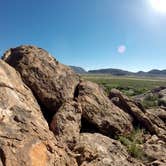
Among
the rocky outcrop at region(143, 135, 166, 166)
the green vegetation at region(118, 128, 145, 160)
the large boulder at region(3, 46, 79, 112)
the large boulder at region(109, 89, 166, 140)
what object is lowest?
the rocky outcrop at region(143, 135, 166, 166)

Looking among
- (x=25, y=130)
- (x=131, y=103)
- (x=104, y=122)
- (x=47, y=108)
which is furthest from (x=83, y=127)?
(x=25, y=130)

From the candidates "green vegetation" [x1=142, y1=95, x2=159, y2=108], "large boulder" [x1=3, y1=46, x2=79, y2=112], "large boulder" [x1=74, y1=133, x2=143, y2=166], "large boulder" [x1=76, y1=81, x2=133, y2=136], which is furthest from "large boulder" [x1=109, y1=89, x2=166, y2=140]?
"green vegetation" [x1=142, y1=95, x2=159, y2=108]

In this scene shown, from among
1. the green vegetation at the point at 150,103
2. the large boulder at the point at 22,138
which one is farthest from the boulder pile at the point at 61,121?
the green vegetation at the point at 150,103

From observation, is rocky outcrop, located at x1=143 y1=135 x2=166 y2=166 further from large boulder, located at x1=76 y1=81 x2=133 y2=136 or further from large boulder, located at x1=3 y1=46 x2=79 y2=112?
large boulder, located at x1=3 y1=46 x2=79 y2=112

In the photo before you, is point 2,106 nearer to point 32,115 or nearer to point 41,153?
point 32,115

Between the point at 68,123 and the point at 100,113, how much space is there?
2.44 m

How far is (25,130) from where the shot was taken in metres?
8.15

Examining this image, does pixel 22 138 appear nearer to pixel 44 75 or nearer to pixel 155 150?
pixel 44 75

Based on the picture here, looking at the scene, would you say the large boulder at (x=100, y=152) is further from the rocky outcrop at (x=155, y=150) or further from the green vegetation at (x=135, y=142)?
the rocky outcrop at (x=155, y=150)

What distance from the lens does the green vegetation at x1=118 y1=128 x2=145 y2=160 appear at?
12.2 m

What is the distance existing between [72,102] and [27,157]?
5734mm

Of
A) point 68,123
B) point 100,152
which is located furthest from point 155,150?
point 68,123

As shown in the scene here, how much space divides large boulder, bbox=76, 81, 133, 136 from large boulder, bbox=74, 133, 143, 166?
Answer: 1.00 meters

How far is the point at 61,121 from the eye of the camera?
1166cm
